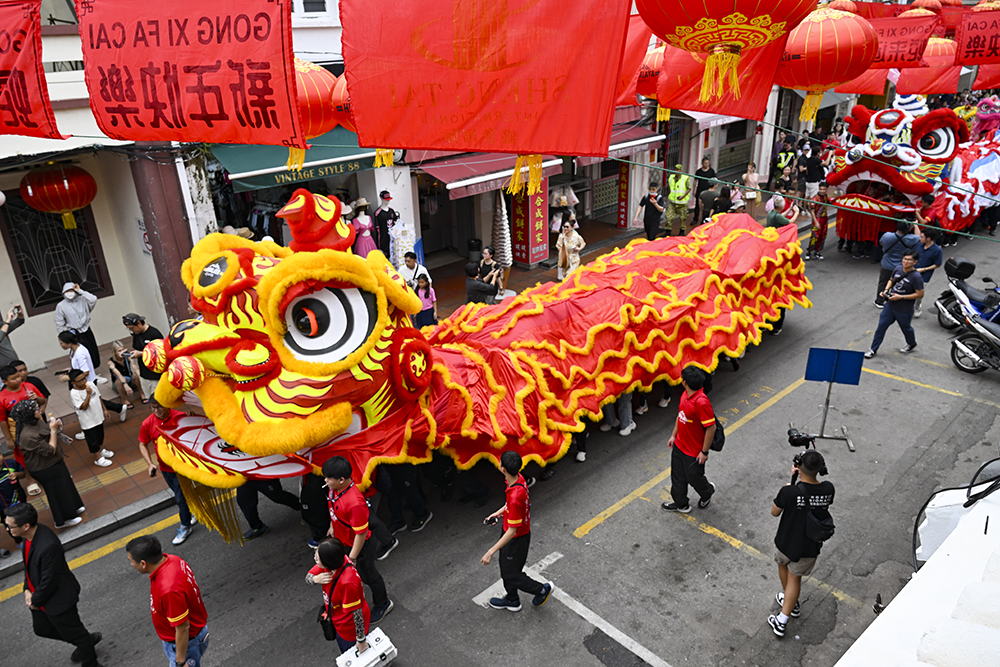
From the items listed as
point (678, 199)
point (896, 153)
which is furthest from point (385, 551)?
point (896, 153)

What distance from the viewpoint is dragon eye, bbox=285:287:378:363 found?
16.4 ft

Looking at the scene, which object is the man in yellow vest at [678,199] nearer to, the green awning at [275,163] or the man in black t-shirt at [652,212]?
the man in black t-shirt at [652,212]

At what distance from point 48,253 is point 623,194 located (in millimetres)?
11786

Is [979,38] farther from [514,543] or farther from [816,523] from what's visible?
[514,543]

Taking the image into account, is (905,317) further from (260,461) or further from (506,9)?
(260,461)

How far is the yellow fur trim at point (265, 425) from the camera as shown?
4.86m

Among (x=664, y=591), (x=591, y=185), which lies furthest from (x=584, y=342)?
(x=591, y=185)

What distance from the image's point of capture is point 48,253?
10.2m

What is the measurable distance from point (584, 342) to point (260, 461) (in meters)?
3.38

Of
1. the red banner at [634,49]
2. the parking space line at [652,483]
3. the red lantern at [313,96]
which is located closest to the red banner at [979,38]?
the red banner at [634,49]

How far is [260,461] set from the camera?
5.32m

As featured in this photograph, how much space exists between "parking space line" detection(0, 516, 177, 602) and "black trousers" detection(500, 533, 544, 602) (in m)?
3.64

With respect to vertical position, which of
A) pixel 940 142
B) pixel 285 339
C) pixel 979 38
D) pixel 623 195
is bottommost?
pixel 623 195

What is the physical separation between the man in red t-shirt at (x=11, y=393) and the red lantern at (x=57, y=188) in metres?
3.05
